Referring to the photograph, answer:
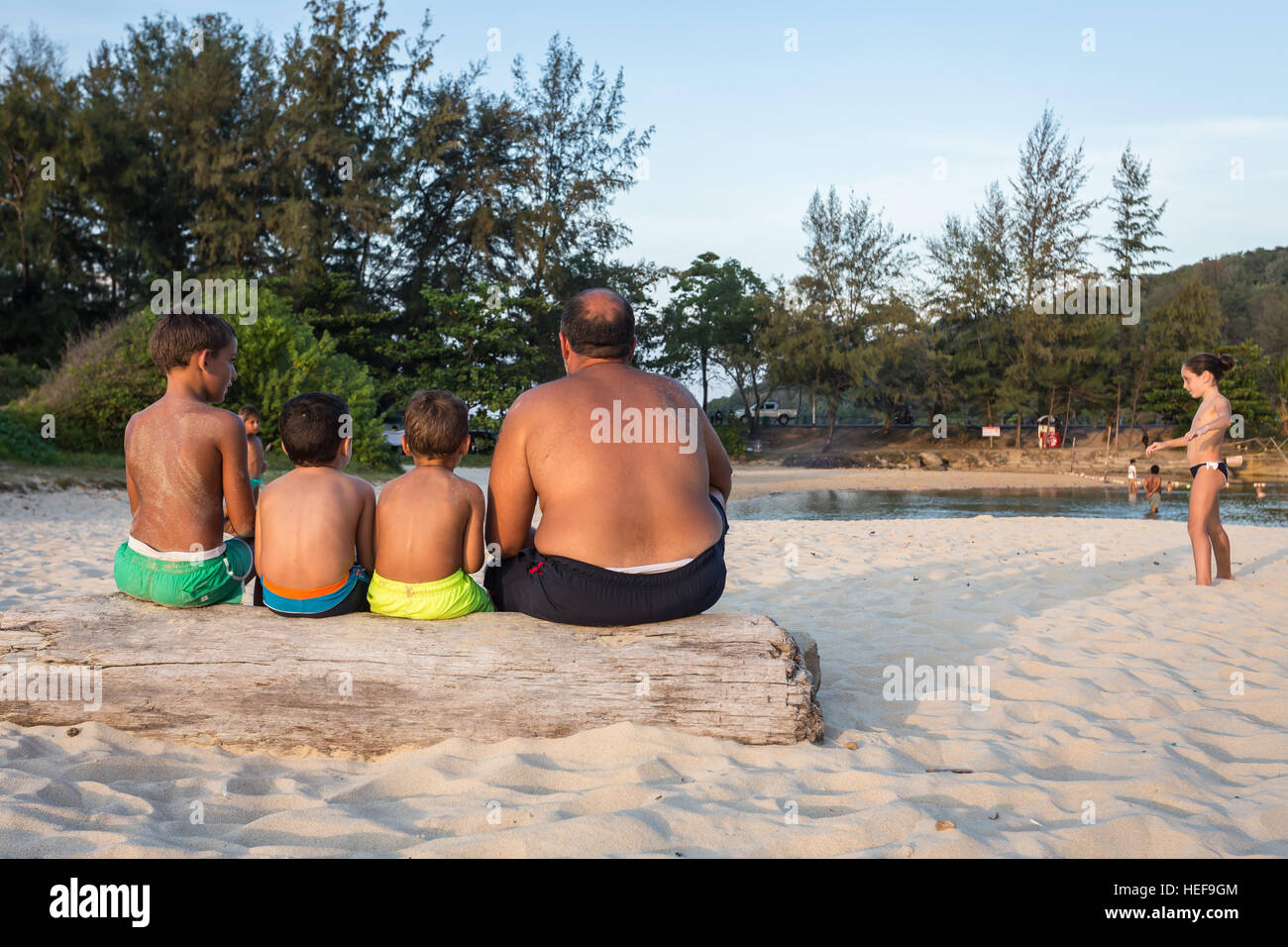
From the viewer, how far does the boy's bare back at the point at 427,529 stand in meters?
3.49

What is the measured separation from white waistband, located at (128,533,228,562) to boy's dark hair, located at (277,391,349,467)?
523 millimetres

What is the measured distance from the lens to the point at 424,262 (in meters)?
35.0

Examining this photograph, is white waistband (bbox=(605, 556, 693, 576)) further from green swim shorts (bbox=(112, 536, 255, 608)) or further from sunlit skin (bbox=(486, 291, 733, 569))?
green swim shorts (bbox=(112, 536, 255, 608))

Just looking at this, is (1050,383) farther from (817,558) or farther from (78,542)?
(78,542)

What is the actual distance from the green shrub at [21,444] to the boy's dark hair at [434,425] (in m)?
14.3

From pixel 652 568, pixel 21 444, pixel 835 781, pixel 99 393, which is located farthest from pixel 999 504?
pixel 21 444

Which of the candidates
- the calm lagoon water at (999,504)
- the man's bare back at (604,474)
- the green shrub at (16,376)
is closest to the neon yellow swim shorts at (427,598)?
the man's bare back at (604,474)

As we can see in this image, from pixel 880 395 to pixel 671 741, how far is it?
44782 millimetres

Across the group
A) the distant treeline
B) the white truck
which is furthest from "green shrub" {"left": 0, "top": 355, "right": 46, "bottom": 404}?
the white truck

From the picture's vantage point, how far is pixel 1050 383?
39.5 meters

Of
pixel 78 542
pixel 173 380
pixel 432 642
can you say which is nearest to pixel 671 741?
pixel 432 642

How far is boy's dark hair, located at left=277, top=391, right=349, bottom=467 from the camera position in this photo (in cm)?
353

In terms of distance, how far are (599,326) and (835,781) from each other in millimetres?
1924

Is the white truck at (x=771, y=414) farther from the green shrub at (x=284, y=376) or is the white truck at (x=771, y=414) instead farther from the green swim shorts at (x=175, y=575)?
the green swim shorts at (x=175, y=575)
